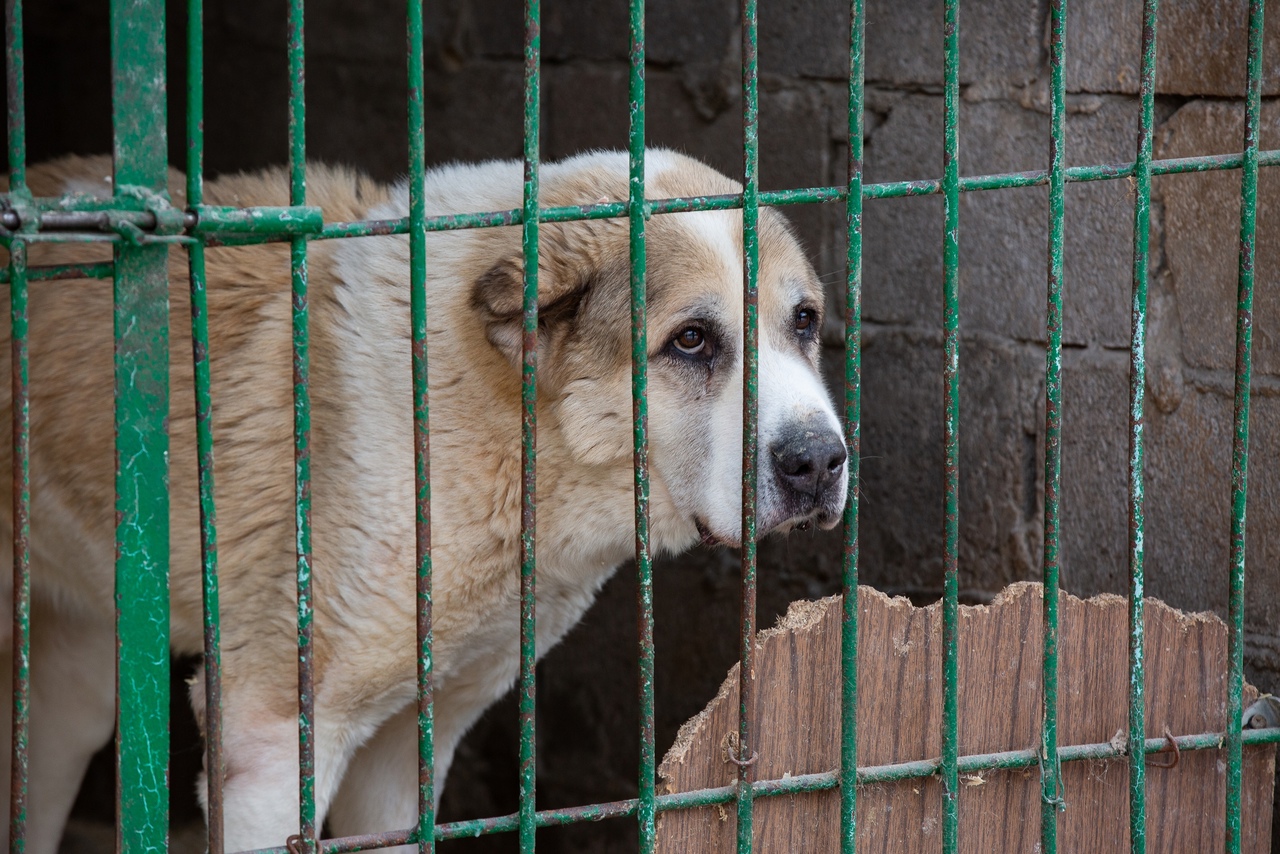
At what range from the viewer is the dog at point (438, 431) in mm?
2570

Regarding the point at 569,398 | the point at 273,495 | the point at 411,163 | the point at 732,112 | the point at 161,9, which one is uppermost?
the point at 732,112

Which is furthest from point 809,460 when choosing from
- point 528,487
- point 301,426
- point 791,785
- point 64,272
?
point 64,272

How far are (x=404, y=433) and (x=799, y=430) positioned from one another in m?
0.79

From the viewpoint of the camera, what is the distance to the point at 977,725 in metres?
2.24

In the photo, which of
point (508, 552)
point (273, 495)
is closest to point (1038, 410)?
point (508, 552)

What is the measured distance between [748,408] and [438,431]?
2.99 feet

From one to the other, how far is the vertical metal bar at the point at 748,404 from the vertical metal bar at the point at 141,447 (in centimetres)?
79

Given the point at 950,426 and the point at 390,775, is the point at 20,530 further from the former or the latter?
the point at 390,775

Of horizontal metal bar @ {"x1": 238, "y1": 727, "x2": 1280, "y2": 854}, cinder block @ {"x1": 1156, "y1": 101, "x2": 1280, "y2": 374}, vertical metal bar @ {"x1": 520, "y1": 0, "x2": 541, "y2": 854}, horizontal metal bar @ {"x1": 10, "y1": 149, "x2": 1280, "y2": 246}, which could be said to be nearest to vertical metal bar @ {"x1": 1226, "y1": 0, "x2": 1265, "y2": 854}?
horizontal metal bar @ {"x1": 238, "y1": 727, "x2": 1280, "y2": 854}

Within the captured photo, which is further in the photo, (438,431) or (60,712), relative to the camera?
(60,712)

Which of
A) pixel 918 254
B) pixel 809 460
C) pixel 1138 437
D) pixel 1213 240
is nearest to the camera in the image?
pixel 1138 437

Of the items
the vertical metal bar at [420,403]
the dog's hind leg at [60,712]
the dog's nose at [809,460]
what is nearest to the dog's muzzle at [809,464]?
the dog's nose at [809,460]

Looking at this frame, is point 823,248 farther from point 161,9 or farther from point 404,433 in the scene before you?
point 161,9

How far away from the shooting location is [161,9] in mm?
1660
